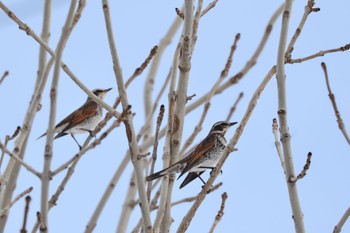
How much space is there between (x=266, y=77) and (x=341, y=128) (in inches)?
22.2

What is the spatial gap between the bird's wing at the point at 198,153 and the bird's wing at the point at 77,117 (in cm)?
212

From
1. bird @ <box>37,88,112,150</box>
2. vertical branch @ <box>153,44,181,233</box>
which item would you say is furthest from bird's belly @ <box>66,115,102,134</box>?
vertical branch @ <box>153,44,181,233</box>

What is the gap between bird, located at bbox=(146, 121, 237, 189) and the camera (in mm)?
5758

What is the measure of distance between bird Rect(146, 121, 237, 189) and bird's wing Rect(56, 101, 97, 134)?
6.44 feet

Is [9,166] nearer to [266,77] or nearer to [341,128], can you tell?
[266,77]

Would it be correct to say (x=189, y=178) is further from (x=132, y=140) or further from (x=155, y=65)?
(x=155, y=65)

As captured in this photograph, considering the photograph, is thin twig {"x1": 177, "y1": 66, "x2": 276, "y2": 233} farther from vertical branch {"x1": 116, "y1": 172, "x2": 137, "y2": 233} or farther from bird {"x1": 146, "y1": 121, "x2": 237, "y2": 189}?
vertical branch {"x1": 116, "y1": 172, "x2": 137, "y2": 233}

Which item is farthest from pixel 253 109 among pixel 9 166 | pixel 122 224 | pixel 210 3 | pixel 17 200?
pixel 122 224

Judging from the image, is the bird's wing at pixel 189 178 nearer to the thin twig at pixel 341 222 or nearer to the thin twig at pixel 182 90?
the thin twig at pixel 182 90

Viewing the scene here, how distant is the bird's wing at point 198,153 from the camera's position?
567 cm

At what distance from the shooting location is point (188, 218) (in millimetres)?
3752

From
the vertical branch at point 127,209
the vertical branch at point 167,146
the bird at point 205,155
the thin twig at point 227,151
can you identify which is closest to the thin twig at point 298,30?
the thin twig at point 227,151

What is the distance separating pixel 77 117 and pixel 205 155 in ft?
8.04

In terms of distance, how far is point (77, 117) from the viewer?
26.1 ft
